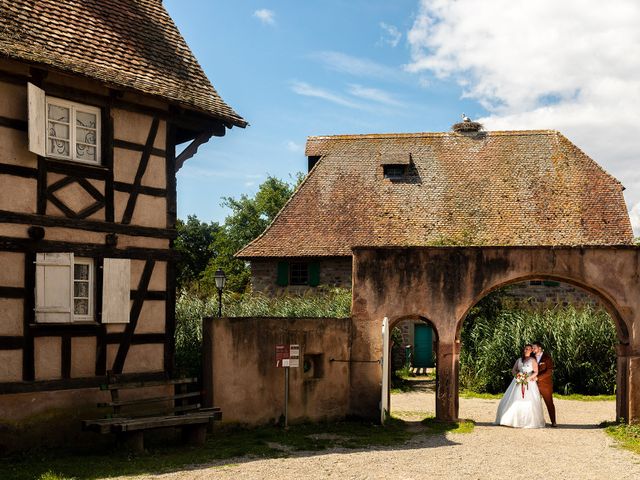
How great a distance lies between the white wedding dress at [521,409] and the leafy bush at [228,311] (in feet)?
15.8

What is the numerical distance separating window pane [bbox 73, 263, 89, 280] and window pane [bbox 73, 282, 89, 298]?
0.29ft

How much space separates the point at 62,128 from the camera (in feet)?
38.8

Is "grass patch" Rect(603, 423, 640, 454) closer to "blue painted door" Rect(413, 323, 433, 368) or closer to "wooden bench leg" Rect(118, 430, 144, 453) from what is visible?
"wooden bench leg" Rect(118, 430, 144, 453)

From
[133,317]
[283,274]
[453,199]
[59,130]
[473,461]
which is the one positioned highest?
[453,199]

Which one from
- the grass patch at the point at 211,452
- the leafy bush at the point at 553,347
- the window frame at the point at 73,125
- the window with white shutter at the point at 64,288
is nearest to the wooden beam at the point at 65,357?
the window with white shutter at the point at 64,288

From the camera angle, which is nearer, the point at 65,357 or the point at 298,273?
the point at 65,357

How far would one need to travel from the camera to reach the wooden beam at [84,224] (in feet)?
36.1

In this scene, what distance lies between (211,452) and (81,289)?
309 cm

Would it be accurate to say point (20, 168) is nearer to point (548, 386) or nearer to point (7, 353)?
point (7, 353)

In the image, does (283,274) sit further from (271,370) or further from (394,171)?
(271,370)

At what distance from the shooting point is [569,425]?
14930 millimetres

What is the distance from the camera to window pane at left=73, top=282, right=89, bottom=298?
11.8 meters

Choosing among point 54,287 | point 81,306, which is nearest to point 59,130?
point 54,287

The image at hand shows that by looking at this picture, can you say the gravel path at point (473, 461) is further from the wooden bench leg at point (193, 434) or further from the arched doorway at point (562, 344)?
the arched doorway at point (562, 344)
